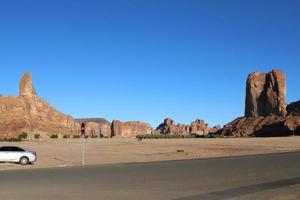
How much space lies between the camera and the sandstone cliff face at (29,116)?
165 m

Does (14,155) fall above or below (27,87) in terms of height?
below

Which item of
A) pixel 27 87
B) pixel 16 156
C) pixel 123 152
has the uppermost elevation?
pixel 27 87

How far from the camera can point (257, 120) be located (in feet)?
609

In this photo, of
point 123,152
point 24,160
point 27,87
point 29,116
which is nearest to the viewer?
point 24,160

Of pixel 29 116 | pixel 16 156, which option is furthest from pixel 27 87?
pixel 16 156

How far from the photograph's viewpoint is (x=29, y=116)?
177 m

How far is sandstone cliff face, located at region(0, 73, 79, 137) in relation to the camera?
165 meters

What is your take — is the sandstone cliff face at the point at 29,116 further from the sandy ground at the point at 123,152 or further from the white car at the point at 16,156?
the white car at the point at 16,156

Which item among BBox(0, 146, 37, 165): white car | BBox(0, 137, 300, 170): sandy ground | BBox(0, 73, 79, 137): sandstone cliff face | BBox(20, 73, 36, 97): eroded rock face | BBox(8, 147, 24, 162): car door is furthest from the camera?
BBox(20, 73, 36, 97): eroded rock face

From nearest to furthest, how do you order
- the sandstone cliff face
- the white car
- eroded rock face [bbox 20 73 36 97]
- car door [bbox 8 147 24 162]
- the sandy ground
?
the white car
car door [bbox 8 147 24 162]
the sandy ground
the sandstone cliff face
eroded rock face [bbox 20 73 36 97]

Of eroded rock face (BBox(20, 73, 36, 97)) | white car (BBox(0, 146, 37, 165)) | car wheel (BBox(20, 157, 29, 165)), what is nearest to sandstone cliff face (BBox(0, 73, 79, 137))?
eroded rock face (BBox(20, 73, 36, 97))

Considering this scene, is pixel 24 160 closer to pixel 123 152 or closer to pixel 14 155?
pixel 14 155

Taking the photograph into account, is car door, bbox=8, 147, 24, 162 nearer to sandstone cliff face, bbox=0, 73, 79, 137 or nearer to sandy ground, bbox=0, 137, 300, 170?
sandy ground, bbox=0, 137, 300, 170

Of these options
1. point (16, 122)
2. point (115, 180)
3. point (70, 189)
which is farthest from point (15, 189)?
point (16, 122)
